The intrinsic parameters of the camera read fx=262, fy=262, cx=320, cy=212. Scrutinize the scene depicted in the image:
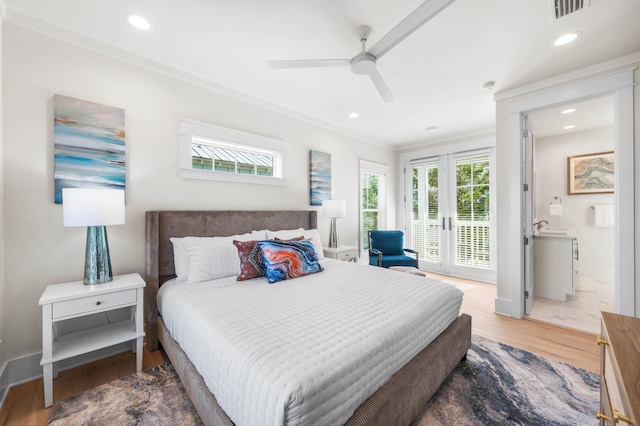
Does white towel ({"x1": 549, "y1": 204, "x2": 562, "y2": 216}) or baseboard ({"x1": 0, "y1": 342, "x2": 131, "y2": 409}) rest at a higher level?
white towel ({"x1": 549, "y1": 204, "x2": 562, "y2": 216})

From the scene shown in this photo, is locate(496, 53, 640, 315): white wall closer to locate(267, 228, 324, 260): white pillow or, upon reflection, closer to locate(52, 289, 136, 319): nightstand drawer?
locate(267, 228, 324, 260): white pillow

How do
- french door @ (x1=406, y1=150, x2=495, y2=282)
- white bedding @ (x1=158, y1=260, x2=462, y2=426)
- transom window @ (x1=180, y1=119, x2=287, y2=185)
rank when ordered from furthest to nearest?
french door @ (x1=406, y1=150, x2=495, y2=282), transom window @ (x1=180, y1=119, x2=287, y2=185), white bedding @ (x1=158, y1=260, x2=462, y2=426)

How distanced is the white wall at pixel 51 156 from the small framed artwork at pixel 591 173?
5415 mm

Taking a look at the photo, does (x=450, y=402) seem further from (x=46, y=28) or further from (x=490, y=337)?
(x=46, y=28)

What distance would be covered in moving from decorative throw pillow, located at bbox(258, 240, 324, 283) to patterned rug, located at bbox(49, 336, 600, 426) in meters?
1.01

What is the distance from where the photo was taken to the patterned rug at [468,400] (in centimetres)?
154

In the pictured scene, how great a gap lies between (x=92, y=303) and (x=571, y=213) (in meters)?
6.79

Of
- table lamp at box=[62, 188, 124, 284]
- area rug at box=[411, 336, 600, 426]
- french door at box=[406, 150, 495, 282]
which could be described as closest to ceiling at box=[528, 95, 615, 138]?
french door at box=[406, 150, 495, 282]

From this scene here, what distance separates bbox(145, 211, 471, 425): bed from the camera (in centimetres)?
122

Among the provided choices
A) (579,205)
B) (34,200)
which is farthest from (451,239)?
(34,200)

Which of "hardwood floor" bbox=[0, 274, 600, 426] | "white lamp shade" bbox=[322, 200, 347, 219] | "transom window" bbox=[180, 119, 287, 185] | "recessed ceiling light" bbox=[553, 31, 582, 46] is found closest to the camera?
"hardwood floor" bbox=[0, 274, 600, 426]

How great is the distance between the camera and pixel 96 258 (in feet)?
6.30

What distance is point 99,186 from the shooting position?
2.12m

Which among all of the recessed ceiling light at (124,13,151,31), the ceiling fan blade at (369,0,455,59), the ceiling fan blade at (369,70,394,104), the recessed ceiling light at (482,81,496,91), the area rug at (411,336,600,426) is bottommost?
the area rug at (411,336,600,426)
